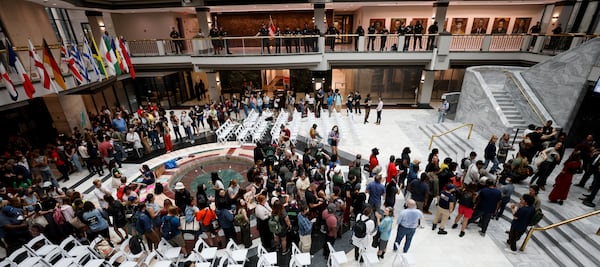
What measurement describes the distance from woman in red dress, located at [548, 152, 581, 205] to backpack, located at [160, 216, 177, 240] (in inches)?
411

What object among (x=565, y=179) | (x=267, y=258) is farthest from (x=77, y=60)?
(x=565, y=179)

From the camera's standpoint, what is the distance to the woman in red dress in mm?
7176

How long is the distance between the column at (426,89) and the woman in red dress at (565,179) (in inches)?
488

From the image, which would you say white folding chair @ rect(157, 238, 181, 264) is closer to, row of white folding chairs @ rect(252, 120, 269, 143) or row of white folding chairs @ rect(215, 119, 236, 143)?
row of white folding chairs @ rect(252, 120, 269, 143)

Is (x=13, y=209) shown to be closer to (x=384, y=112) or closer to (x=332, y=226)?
(x=332, y=226)

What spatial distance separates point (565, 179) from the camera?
7410 millimetres

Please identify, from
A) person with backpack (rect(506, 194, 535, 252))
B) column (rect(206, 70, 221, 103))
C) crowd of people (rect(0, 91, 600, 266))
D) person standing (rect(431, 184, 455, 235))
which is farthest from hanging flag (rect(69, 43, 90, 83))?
person with backpack (rect(506, 194, 535, 252))

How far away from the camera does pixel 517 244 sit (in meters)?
6.90

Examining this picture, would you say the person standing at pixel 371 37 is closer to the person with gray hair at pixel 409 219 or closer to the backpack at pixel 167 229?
the person with gray hair at pixel 409 219

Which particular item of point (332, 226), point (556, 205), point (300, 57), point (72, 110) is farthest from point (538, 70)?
point (72, 110)

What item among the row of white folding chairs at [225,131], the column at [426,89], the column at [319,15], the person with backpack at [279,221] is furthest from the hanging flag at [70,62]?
the column at [426,89]

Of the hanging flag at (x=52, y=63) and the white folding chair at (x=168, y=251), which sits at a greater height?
the hanging flag at (x=52, y=63)

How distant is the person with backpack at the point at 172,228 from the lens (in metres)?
6.32

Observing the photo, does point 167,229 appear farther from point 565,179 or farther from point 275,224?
point 565,179
